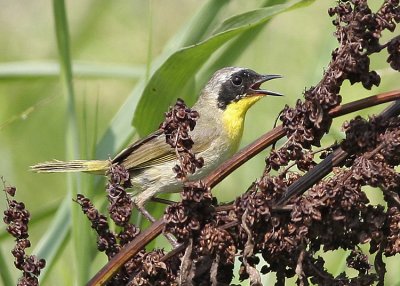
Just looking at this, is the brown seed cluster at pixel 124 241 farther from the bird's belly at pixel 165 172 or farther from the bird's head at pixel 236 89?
the bird's head at pixel 236 89

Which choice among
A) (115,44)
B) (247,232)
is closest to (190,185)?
(247,232)

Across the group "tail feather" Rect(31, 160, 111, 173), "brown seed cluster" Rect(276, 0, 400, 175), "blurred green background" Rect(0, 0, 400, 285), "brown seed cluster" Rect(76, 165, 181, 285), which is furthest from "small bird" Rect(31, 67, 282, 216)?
"brown seed cluster" Rect(276, 0, 400, 175)

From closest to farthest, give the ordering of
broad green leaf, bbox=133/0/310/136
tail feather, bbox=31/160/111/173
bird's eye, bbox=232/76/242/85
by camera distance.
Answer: broad green leaf, bbox=133/0/310/136 < tail feather, bbox=31/160/111/173 < bird's eye, bbox=232/76/242/85

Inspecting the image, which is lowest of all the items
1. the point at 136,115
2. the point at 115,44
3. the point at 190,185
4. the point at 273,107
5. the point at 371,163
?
the point at 371,163

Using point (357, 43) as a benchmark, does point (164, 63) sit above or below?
above

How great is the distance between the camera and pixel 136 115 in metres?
3.29

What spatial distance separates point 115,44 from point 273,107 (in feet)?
7.28

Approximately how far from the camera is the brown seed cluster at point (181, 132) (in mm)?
2172

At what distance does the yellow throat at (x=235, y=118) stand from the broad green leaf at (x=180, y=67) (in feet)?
3.09

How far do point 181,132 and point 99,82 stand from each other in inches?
164

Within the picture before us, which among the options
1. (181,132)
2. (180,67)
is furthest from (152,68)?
(181,132)

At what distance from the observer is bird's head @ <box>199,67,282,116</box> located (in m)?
4.22

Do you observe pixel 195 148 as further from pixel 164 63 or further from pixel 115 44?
pixel 115 44

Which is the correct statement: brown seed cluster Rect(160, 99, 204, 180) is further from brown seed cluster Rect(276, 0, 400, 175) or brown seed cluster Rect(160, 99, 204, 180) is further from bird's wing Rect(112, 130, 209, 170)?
bird's wing Rect(112, 130, 209, 170)
